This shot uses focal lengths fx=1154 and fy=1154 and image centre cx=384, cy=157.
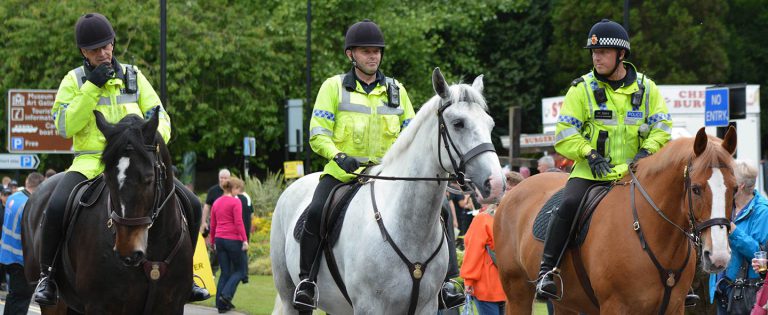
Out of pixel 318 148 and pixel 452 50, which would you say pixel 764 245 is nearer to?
pixel 318 148

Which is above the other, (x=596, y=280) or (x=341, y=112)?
(x=341, y=112)

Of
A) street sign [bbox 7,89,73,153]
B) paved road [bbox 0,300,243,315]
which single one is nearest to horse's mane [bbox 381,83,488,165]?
paved road [bbox 0,300,243,315]

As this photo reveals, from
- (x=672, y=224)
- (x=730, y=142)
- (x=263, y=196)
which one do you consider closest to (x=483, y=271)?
(x=672, y=224)

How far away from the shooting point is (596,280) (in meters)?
8.94

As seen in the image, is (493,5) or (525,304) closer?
(525,304)

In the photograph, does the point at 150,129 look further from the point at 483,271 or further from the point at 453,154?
the point at 483,271

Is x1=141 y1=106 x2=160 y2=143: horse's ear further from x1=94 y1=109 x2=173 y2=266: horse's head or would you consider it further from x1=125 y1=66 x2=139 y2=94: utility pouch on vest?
x1=125 y1=66 x2=139 y2=94: utility pouch on vest

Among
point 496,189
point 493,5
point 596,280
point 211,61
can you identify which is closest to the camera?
point 496,189

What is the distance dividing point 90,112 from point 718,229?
184 inches

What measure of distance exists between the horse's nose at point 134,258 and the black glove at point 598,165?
11.8 feet

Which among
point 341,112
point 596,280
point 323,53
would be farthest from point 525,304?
point 323,53

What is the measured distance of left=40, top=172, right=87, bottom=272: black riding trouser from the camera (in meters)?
8.77

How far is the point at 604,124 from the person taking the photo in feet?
31.2

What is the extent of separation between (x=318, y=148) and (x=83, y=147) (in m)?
1.85
